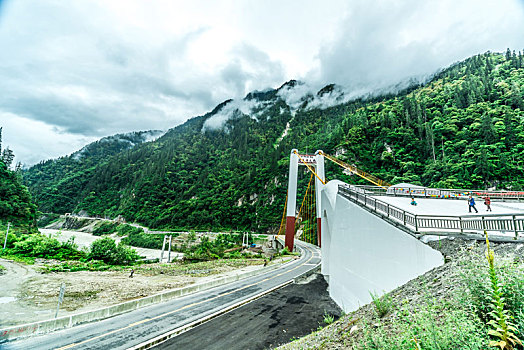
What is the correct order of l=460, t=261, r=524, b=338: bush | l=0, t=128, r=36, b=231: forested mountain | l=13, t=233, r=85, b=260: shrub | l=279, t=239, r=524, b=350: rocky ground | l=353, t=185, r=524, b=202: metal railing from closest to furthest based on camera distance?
l=460, t=261, r=524, b=338: bush, l=279, t=239, r=524, b=350: rocky ground, l=353, t=185, r=524, b=202: metal railing, l=13, t=233, r=85, b=260: shrub, l=0, t=128, r=36, b=231: forested mountain

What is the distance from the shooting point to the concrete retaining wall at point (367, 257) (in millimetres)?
7223

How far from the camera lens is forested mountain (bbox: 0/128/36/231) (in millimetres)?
39844

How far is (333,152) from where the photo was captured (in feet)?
238

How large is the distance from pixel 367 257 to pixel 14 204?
57.8 meters

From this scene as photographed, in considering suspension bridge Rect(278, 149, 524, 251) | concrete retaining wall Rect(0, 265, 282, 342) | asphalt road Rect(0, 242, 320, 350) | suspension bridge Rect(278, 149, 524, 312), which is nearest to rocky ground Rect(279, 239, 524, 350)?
suspension bridge Rect(278, 149, 524, 312)

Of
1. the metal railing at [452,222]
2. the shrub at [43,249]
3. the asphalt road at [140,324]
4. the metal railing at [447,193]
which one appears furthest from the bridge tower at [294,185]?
the shrub at [43,249]

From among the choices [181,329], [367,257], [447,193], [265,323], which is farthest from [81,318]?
[447,193]

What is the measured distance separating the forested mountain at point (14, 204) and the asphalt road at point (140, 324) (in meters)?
45.0

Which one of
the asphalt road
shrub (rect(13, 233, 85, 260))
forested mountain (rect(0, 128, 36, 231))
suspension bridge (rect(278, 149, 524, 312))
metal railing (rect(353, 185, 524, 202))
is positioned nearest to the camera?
suspension bridge (rect(278, 149, 524, 312))

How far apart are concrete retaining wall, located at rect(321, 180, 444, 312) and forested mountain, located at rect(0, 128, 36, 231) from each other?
5312 centimetres

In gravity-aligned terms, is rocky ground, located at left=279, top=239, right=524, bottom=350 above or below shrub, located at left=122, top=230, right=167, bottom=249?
above

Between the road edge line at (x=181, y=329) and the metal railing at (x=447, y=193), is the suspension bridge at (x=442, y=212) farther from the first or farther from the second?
the road edge line at (x=181, y=329)

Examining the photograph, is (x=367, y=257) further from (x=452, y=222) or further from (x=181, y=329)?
(x=181, y=329)

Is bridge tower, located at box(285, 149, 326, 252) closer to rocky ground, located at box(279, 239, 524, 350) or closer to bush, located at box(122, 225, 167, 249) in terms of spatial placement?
rocky ground, located at box(279, 239, 524, 350)
